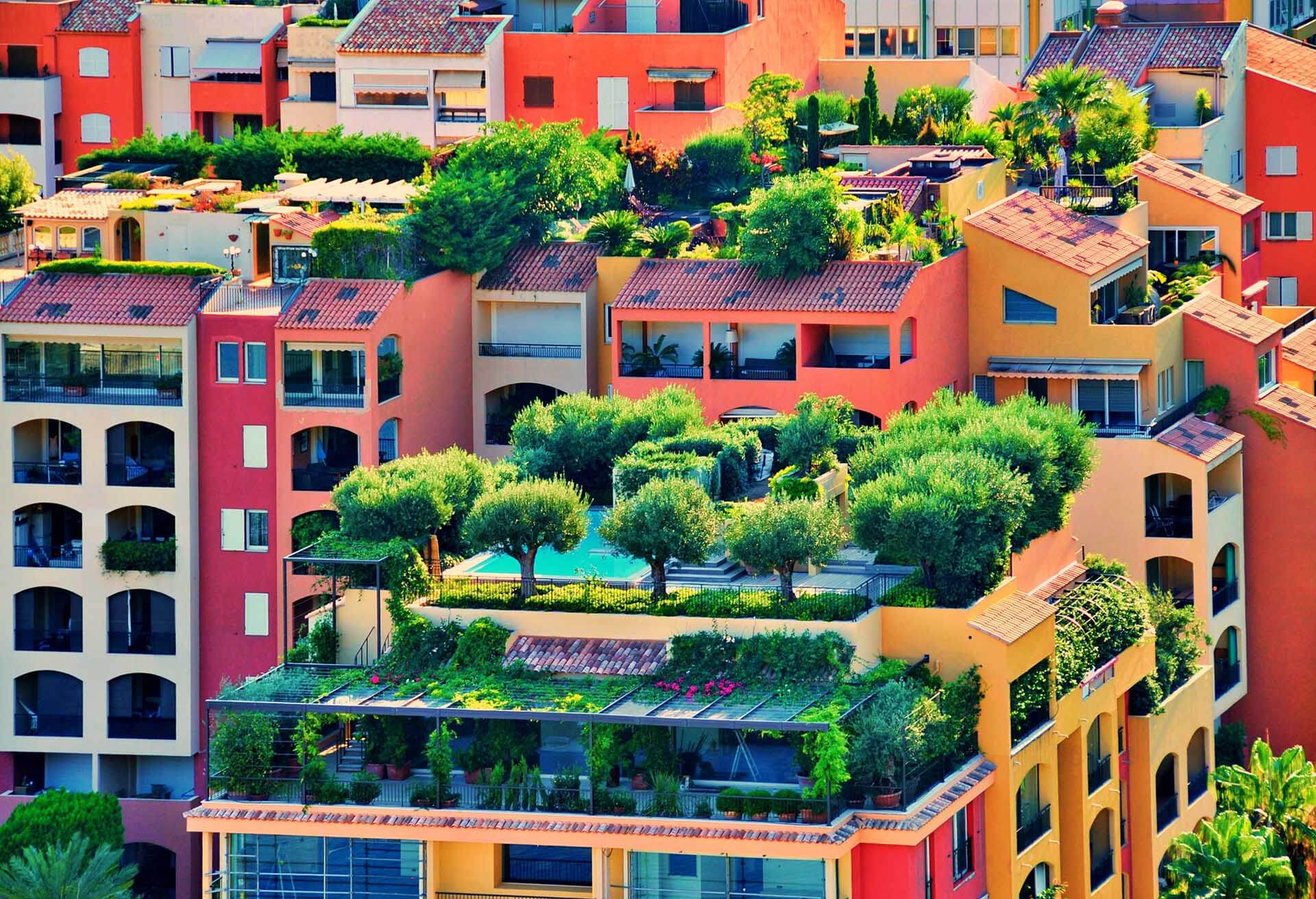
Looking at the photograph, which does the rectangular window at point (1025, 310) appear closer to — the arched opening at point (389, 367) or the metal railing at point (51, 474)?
the arched opening at point (389, 367)

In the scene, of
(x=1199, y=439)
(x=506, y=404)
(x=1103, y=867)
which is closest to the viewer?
(x=1103, y=867)

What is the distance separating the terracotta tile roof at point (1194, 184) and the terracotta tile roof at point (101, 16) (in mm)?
41905

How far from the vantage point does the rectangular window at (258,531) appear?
333 ft

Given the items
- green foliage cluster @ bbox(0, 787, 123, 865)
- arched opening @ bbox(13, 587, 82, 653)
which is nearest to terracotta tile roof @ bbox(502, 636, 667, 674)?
green foliage cluster @ bbox(0, 787, 123, 865)

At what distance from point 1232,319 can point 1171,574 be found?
398 inches

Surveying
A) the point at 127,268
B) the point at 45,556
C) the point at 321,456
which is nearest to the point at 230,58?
the point at 127,268

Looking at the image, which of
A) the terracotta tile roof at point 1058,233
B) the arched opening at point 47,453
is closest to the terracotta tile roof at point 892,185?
the terracotta tile roof at point 1058,233

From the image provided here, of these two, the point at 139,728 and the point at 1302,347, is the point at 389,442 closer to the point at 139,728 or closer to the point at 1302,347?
the point at 139,728

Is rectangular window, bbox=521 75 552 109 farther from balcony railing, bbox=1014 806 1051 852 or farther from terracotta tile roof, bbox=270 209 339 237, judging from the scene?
balcony railing, bbox=1014 806 1051 852

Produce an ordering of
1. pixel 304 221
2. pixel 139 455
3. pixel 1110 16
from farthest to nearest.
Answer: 1. pixel 1110 16
2. pixel 304 221
3. pixel 139 455

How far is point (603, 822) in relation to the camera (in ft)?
243

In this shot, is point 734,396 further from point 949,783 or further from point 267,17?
point 267,17

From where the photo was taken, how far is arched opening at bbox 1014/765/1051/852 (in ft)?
262

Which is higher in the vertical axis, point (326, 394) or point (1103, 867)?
point (326, 394)
